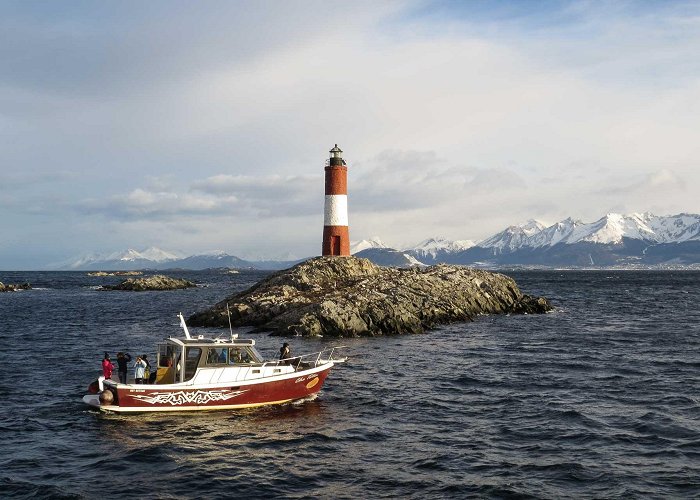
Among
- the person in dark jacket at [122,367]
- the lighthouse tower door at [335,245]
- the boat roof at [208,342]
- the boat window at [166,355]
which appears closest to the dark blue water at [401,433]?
the person in dark jacket at [122,367]

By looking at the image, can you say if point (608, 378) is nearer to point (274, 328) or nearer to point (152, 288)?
point (274, 328)

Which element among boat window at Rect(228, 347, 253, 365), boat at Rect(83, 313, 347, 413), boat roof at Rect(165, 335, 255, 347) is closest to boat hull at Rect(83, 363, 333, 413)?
boat at Rect(83, 313, 347, 413)

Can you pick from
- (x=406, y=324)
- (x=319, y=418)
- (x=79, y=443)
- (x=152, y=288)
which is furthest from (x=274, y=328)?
(x=152, y=288)

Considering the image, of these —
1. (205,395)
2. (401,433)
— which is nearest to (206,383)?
(205,395)

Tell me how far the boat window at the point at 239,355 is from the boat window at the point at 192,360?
1209 mm

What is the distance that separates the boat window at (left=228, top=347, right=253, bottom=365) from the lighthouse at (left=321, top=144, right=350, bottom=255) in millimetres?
39144

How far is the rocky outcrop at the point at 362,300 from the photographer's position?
154 feet

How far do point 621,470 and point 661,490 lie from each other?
1.47 m

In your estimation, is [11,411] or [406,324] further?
[406,324]

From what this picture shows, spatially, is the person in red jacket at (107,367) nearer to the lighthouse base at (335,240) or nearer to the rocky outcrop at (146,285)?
the lighthouse base at (335,240)

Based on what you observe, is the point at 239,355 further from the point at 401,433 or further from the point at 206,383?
the point at 401,433

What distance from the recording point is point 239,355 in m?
25.0

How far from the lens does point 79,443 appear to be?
20578mm

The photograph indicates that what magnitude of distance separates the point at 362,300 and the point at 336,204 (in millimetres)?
16622
